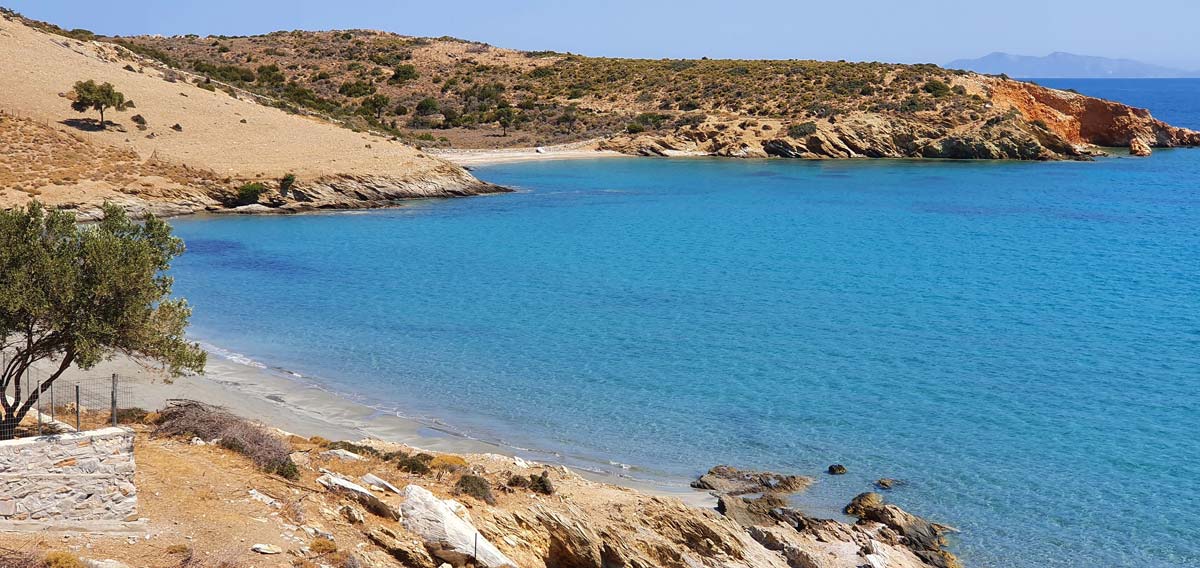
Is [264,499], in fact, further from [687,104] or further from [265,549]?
→ [687,104]

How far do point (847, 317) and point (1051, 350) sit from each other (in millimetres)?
5964

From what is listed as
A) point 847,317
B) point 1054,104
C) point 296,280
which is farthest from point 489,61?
point 847,317

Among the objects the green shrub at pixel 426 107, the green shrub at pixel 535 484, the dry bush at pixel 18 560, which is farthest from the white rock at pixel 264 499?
the green shrub at pixel 426 107

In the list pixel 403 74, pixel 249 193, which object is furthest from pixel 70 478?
pixel 403 74

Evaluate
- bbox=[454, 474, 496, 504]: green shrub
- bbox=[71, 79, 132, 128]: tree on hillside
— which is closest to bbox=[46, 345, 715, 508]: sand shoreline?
bbox=[454, 474, 496, 504]: green shrub

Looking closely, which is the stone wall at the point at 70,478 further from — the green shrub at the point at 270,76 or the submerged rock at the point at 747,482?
the green shrub at the point at 270,76

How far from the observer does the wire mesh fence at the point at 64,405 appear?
1352 cm

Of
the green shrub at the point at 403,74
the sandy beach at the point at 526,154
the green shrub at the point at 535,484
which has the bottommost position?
the green shrub at the point at 535,484

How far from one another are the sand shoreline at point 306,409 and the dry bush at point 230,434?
9.30ft

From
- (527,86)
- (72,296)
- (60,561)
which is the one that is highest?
(527,86)

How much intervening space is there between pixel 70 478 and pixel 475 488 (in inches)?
205

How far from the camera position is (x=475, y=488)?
14.8 metres

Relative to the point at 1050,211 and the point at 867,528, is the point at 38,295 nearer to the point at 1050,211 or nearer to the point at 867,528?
the point at 867,528

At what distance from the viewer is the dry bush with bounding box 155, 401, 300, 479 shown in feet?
48.2
